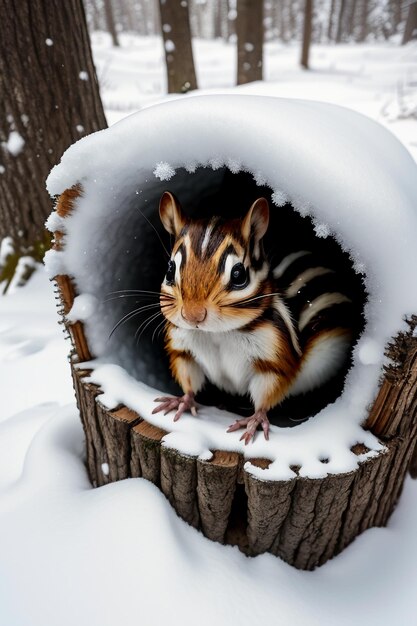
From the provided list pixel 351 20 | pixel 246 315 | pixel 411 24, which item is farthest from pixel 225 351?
pixel 351 20

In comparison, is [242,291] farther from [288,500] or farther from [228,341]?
[288,500]

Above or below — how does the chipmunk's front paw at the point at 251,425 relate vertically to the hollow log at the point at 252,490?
above

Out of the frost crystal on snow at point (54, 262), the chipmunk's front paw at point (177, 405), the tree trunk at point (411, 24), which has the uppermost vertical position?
the frost crystal on snow at point (54, 262)

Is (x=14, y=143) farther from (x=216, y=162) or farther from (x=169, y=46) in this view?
(x=169, y=46)

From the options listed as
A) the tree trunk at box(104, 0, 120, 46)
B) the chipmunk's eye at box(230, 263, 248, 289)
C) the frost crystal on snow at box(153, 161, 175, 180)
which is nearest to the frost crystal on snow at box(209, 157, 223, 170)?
the frost crystal on snow at box(153, 161, 175, 180)

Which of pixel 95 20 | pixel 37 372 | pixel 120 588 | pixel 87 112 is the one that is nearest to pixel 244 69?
pixel 87 112

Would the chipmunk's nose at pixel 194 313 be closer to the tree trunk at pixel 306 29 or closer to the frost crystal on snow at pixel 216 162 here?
the frost crystal on snow at pixel 216 162

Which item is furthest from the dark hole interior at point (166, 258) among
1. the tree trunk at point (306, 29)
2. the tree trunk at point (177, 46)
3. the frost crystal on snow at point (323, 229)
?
the tree trunk at point (306, 29)
